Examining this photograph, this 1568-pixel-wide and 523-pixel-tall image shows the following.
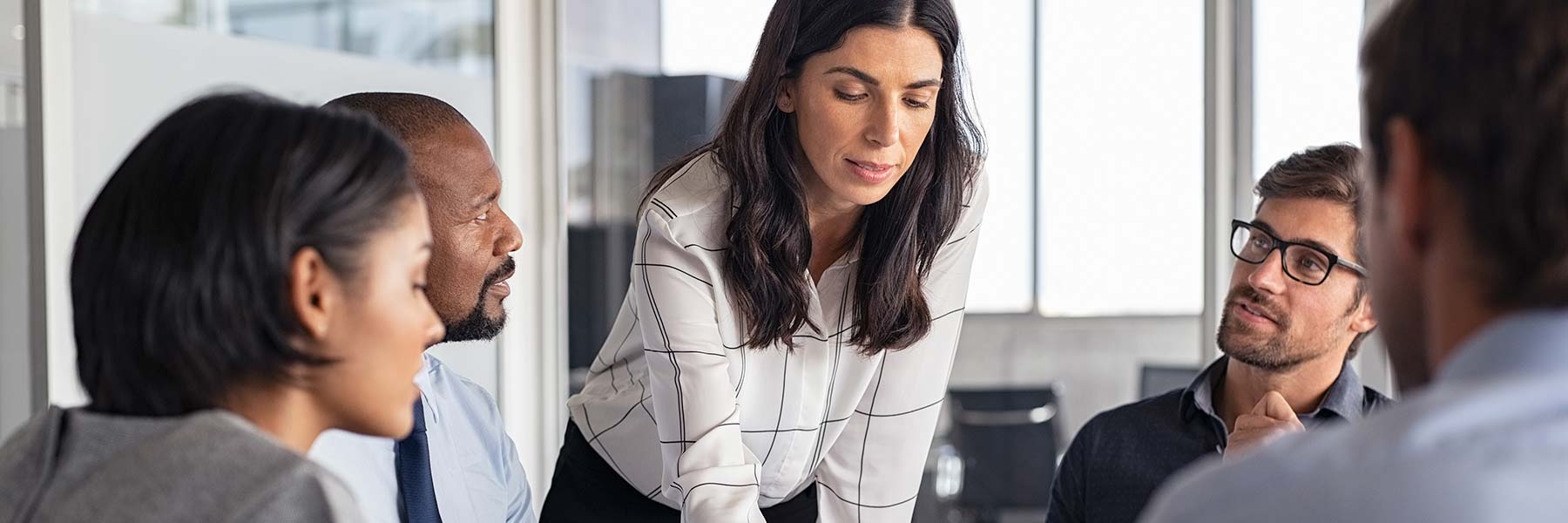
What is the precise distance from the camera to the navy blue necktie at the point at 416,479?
147cm

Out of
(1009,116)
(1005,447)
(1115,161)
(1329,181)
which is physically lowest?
(1005,447)

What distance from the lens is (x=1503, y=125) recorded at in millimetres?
640

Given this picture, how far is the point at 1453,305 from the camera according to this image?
0.69m

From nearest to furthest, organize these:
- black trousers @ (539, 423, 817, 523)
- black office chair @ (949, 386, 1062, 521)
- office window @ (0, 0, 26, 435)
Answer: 1. black trousers @ (539, 423, 817, 523)
2. office window @ (0, 0, 26, 435)
3. black office chair @ (949, 386, 1062, 521)

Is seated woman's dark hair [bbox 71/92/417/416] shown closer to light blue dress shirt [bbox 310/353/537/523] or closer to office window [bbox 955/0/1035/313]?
light blue dress shirt [bbox 310/353/537/523]

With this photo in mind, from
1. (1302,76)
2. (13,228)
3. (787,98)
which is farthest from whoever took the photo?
(1302,76)

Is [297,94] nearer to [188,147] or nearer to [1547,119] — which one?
[188,147]

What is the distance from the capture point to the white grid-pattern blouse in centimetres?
166

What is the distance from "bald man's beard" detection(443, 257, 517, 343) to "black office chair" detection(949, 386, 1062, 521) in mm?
2798

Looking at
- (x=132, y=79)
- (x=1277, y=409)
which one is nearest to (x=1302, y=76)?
(x=1277, y=409)

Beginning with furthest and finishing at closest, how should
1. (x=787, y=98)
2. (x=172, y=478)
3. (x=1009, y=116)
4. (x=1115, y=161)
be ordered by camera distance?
(x=1115, y=161), (x=1009, y=116), (x=787, y=98), (x=172, y=478)

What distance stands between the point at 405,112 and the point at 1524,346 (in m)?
1.32

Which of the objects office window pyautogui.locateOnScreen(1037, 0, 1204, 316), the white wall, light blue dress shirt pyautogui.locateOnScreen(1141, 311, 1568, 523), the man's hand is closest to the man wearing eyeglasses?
the man's hand

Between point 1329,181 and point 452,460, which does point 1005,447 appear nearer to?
point 1329,181
